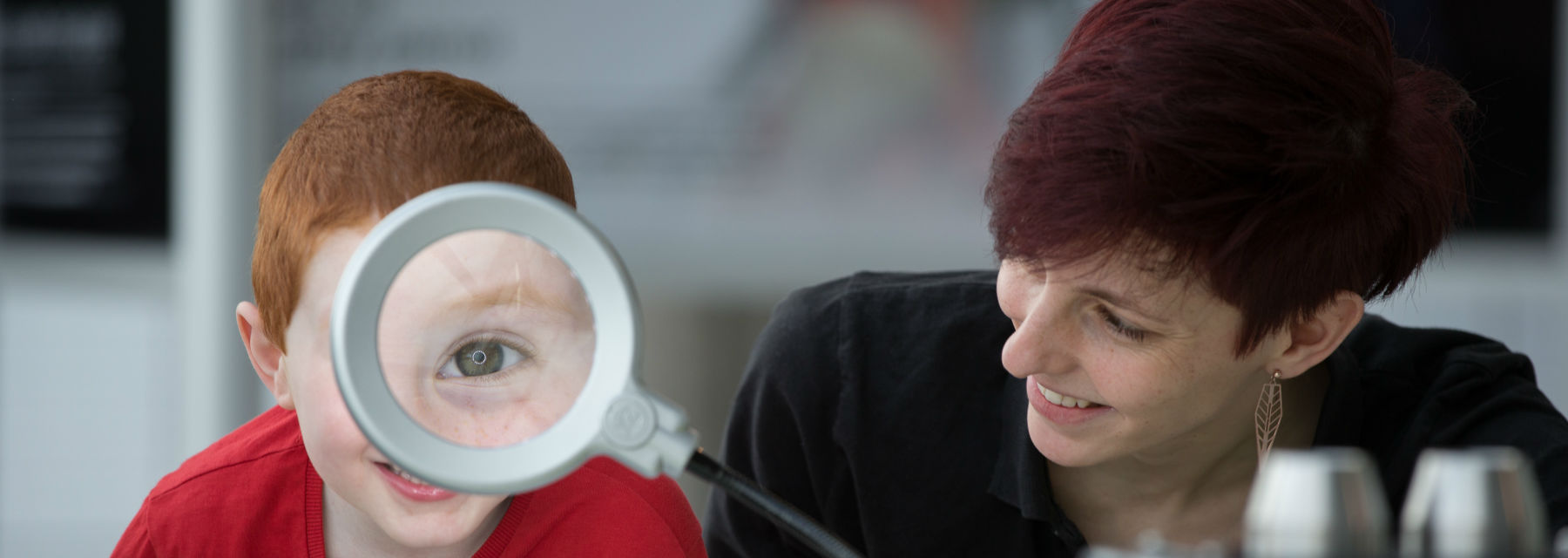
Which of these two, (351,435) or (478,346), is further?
(351,435)

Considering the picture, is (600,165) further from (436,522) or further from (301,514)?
(436,522)

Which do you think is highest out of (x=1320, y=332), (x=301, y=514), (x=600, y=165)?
(x=1320, y=332)

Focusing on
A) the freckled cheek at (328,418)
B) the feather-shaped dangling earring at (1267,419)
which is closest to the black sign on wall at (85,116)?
the freckled cheek at (328,418)

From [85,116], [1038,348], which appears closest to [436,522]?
[1038,348]

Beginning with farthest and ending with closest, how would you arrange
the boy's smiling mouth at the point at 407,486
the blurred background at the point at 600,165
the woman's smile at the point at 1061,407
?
the blurred background at the point at 600,165
the woman's smile at the point at 1061,407
the boy's smiling mouth at the point at 407,486

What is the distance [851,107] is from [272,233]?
2165 mm

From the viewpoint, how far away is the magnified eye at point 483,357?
793mm

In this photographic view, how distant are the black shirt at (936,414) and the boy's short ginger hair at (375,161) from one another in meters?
0.57

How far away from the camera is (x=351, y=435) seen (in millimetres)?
930

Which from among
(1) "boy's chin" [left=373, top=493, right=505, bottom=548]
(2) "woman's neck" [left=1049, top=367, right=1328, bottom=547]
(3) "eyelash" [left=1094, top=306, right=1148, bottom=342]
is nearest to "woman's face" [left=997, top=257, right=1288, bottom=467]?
(3) "eyelash" [left=1094, top=306, right=1148, bottom=342]

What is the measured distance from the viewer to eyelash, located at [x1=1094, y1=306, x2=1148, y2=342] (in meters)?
1.19

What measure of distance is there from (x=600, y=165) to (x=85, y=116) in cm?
120

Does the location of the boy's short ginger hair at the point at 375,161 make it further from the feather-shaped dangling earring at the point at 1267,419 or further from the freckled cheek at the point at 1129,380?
the feather-shaped dangling earring at the point at 1267,419

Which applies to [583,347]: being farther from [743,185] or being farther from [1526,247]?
[1526,247]
